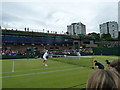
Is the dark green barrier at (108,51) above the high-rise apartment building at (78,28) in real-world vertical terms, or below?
Answer: below

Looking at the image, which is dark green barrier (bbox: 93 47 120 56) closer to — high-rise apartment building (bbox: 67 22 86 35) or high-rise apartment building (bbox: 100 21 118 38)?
high-rise apartment building (bbox: 67 22 86 35)

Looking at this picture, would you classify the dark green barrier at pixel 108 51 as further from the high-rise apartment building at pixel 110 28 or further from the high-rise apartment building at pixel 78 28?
the high-rise apartment building at pixel 110 28

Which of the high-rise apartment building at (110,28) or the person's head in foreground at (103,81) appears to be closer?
the person's head in foreground at (103,81)

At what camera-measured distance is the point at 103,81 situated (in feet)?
3.01

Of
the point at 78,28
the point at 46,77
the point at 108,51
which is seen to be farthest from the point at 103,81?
the point at 78,28

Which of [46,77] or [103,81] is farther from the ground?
[103,81]

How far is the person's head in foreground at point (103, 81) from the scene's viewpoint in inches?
35.7

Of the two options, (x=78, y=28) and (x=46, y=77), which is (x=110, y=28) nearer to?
(x=78, y=28)

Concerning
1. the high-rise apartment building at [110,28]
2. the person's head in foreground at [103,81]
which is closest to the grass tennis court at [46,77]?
the person's head in foreground at [103,81]

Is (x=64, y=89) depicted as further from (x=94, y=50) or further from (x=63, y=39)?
(x=63, y=39)

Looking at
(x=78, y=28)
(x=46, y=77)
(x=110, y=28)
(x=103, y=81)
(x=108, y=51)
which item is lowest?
(x=46, y=77)

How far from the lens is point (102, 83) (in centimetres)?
91

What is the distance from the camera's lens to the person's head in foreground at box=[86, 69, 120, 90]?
0.91 metres

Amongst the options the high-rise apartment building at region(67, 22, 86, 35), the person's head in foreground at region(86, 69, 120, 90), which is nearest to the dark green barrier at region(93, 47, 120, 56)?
the person's head in foreground at region(86, 69, 120, 90)
